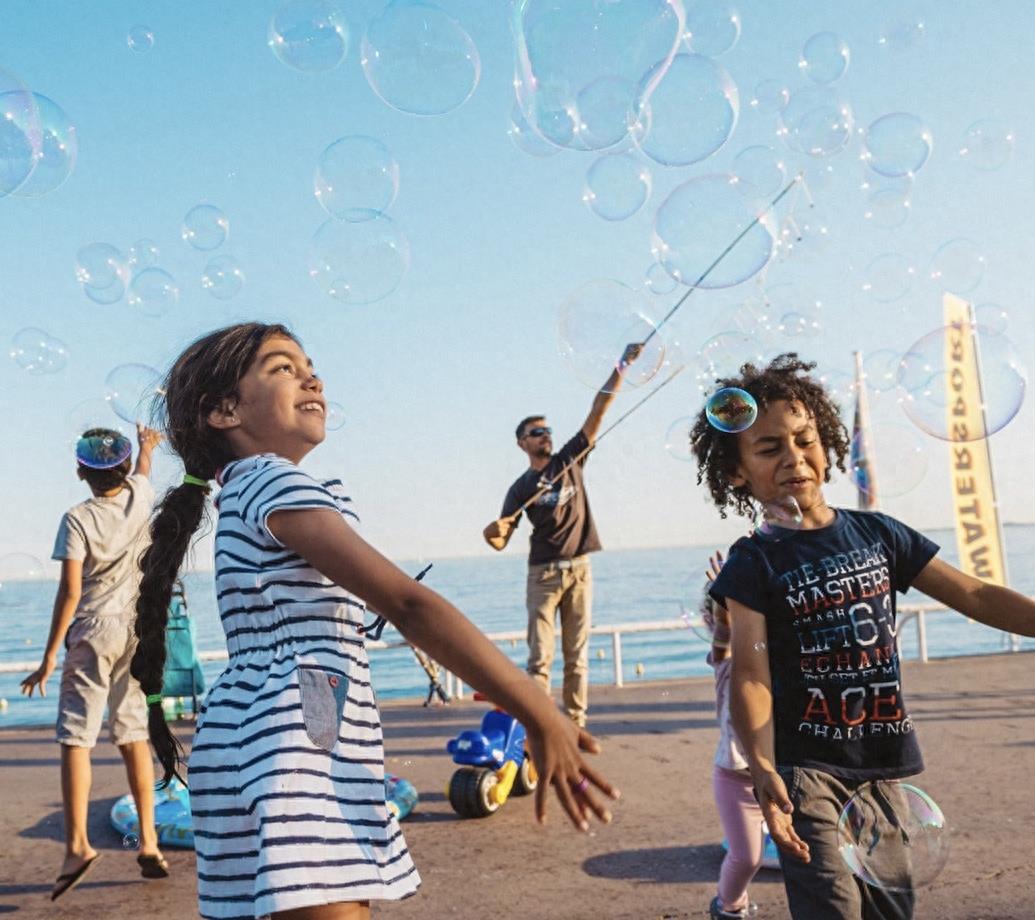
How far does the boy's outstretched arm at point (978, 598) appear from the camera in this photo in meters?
2.41

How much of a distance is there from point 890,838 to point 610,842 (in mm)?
2118

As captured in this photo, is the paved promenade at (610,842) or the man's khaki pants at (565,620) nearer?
the paved promenade at (610,842)

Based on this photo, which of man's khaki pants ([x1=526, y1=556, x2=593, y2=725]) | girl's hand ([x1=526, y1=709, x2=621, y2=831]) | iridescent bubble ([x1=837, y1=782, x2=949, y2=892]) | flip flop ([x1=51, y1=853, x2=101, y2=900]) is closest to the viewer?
girl's hand ([x1=526, y1=709, x2=621, y2=831])

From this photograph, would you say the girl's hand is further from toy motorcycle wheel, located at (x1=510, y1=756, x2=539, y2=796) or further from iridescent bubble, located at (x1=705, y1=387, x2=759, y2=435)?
toy motorcycle wheel, located at (x1=510, y1=756, x2=539, y2=796)

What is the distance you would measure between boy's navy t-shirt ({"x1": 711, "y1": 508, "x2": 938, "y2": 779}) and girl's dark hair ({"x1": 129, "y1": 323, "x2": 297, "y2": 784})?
3.95 feet

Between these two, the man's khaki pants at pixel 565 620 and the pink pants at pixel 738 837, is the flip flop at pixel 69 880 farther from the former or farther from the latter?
the man's khaki pants at pixel 565 620

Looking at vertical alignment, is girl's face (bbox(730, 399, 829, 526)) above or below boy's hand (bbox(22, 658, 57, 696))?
above

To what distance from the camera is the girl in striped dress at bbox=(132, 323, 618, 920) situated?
4.89ft

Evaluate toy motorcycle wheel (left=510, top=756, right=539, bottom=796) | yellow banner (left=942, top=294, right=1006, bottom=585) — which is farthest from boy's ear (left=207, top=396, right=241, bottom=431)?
yellow banner (left=942, top=294, right=1006, bottom=585)

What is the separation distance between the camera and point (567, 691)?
6.19m

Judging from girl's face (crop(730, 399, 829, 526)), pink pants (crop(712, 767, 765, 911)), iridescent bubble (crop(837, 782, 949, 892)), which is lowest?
pink pants (crop(712, 767, 765, 911))

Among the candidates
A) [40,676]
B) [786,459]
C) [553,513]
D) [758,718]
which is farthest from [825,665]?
[553,513]

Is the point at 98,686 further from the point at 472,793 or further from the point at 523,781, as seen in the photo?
the point at 523,781

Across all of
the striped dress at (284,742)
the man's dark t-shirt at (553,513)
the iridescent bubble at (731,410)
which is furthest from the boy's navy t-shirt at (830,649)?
the man's dark t-shirt at (553,513)
